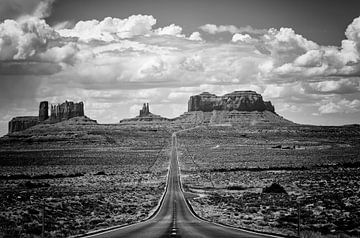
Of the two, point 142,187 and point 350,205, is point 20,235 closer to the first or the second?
point 350,205

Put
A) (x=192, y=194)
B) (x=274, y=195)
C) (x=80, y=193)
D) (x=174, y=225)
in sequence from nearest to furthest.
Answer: (x=174, y=225) < (x=274, y=195) < (x=80, y=193) < (x=192, y=194)

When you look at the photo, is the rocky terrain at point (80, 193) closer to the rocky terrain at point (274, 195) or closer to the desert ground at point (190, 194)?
the desert ground at point (190, 194)

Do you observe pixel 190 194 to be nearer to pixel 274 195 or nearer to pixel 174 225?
pixel 274 195

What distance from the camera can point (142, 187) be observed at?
63438 mm

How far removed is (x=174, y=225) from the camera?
28438 mm

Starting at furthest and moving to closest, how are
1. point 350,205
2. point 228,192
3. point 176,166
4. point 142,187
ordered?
point 176,166 → point 142,187 → point 228,192 → point 350,205

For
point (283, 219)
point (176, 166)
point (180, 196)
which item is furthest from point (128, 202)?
point (176, 166)

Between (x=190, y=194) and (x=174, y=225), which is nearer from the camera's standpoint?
(x=174, y=225)

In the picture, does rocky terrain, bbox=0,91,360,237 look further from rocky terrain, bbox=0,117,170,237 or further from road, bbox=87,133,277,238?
road, bbox=87,133,277,238

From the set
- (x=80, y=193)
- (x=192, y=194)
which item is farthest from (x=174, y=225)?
(x=192, y=194)

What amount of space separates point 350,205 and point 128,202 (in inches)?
796

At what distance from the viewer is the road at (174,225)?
22047mm

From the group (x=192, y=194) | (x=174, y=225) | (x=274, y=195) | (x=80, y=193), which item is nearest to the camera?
(x=174, y=225)

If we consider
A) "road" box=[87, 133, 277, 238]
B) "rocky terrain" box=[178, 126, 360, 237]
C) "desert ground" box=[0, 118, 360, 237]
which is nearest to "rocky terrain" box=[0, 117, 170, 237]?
"desert ground" box=[0, 118, 360, 237]
